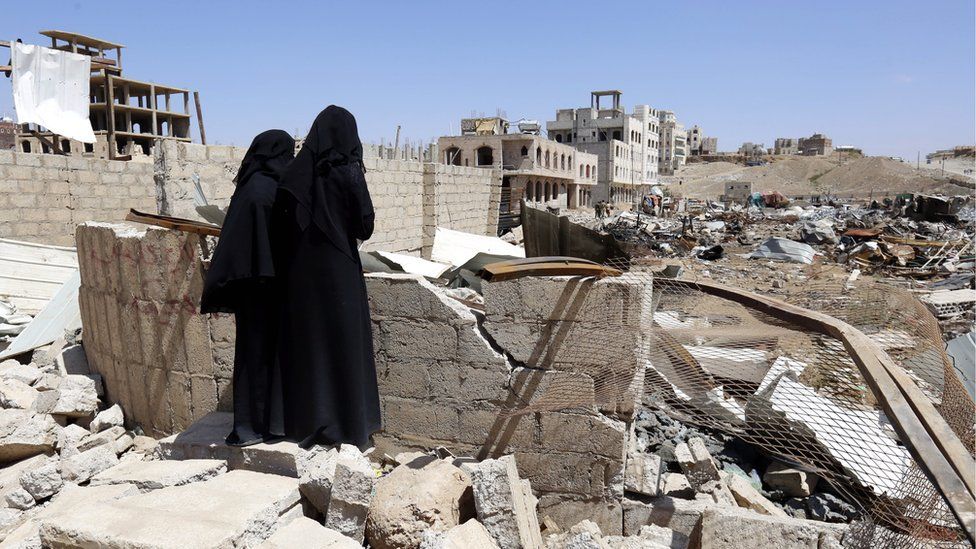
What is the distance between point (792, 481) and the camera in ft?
13.3

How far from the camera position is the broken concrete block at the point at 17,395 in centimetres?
483

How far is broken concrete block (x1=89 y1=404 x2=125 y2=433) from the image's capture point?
4777 mm

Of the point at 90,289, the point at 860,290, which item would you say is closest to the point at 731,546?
the point at 860,290

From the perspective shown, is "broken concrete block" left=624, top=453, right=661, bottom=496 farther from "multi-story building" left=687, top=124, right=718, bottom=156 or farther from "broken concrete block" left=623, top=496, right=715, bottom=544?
"multi-story building" left=687, top=124, right=718, bottom=156

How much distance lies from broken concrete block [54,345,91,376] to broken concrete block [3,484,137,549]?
7.52ft

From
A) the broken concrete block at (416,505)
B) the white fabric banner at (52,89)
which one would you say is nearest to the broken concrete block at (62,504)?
the broken concrete block at (416,505)

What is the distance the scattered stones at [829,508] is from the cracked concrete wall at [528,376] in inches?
49.9

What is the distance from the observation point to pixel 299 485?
300cm

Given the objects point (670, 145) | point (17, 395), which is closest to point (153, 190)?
point (17, 395)

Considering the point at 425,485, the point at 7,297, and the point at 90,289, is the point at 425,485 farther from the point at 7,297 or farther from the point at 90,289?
the point at 7,297

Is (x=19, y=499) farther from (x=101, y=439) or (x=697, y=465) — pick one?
(x=697, y=465)

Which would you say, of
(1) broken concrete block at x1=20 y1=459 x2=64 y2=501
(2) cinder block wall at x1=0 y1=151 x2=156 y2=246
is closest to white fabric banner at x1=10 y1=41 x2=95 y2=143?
(2) cinder block wall at x1=0 y1=151 x2=156 y2=246

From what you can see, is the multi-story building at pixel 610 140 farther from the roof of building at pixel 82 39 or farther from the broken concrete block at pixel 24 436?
the broken concrete block at pixel 24 436

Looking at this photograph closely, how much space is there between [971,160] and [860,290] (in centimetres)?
9164
